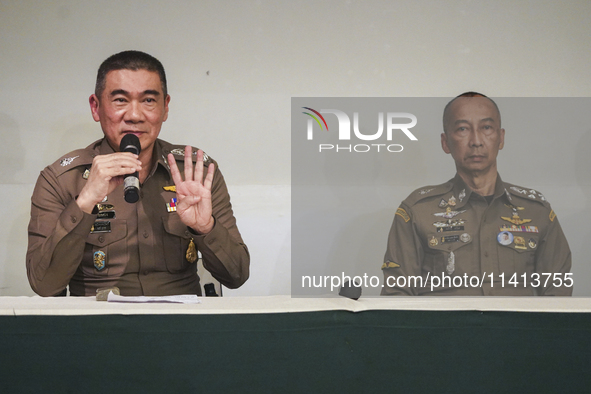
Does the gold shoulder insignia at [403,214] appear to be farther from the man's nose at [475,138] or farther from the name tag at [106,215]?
the name tag at [106,215]

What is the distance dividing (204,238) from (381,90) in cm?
144

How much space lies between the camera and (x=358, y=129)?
9.43 ft

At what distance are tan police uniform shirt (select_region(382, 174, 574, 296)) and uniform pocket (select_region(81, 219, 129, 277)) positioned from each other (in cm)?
113

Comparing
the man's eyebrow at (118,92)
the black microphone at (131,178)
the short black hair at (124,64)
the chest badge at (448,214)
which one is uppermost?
the short black hair at (124,64)

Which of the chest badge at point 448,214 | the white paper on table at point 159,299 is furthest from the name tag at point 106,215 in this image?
the chest badge at point 448,214

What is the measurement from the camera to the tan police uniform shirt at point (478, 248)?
2400 millimetres

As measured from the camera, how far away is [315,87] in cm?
282

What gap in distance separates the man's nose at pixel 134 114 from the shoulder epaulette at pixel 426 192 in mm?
1352

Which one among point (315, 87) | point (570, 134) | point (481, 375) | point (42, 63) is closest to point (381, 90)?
point (315, 87)

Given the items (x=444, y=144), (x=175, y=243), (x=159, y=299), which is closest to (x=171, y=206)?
(x=175, y=243)

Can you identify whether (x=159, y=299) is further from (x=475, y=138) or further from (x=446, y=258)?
(x=475, y=138)

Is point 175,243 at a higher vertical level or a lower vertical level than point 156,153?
lower

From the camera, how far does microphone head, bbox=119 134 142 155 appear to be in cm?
181

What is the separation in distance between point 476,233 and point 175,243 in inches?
53.8
